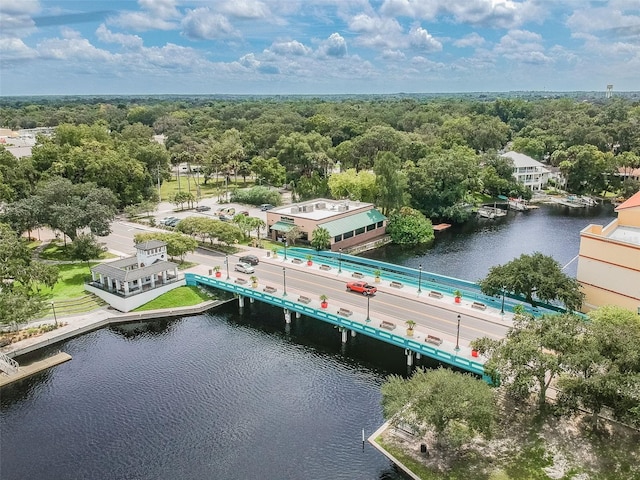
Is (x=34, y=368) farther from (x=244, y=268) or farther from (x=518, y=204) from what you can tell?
(x=518, y=204)

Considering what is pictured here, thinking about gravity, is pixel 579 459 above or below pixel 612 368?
below

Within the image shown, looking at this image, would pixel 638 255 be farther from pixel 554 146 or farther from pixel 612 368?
pixel 554 146

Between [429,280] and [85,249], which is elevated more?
[85,249]

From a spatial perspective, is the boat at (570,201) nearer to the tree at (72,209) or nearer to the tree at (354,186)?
the tree at (354,186)

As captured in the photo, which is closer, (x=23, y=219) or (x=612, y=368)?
(x=612, y=368)

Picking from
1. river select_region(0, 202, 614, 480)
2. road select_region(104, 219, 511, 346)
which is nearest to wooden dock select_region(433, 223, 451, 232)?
road select_region(104, 219, 511, 346)

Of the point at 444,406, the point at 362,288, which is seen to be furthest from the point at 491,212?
the point at 444,406

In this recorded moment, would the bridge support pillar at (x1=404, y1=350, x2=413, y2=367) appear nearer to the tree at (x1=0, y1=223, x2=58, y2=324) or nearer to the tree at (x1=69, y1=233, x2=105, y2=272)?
the tree at (x1=0, y1=223, x2=58, y2=324)

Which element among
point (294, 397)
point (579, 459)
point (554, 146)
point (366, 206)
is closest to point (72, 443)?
point (294, 397)
